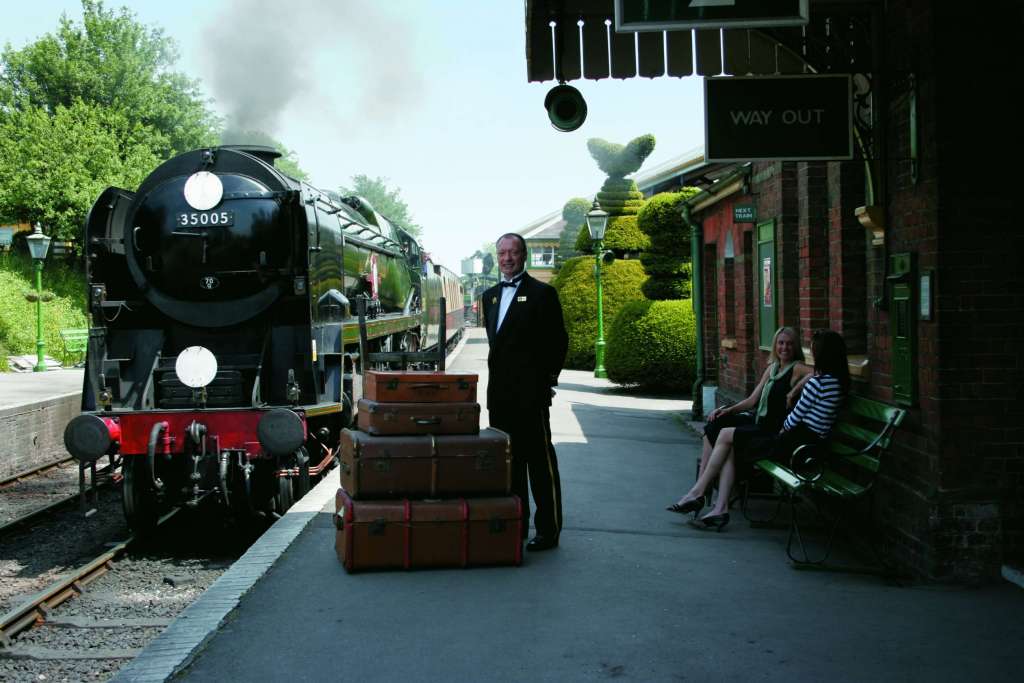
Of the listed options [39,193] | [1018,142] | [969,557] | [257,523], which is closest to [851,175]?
[1018,142]

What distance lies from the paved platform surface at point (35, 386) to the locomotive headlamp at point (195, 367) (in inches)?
283

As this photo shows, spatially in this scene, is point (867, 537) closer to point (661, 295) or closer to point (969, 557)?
point (969, 557)

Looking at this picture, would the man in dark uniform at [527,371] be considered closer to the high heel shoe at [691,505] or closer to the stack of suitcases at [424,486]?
the stack of suitcases at [424,486]

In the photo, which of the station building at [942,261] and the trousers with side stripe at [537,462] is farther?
A: the trousers with side stripe at [537,462]

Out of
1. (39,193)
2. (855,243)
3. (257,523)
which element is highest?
(39,193)

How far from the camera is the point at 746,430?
741 centimetres

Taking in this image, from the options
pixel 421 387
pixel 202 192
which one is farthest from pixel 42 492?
pixel 421 387

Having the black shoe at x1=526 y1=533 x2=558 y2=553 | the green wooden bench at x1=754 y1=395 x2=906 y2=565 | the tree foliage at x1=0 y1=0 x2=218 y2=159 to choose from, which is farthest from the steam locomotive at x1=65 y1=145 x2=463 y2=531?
the tree foliage at x1=0 y1=0 x2=218 y2=159

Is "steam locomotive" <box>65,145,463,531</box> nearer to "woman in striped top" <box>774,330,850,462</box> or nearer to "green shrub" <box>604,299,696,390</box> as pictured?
"woman in striped top" <box>774,330,850,462</box>

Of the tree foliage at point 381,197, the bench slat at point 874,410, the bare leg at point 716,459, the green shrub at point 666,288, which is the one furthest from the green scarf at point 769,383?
the tree foliage at point 381,197

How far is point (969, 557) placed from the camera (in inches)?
215

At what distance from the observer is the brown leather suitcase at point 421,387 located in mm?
6117

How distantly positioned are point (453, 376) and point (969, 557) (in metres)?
2.94

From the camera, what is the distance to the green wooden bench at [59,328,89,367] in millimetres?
29969
